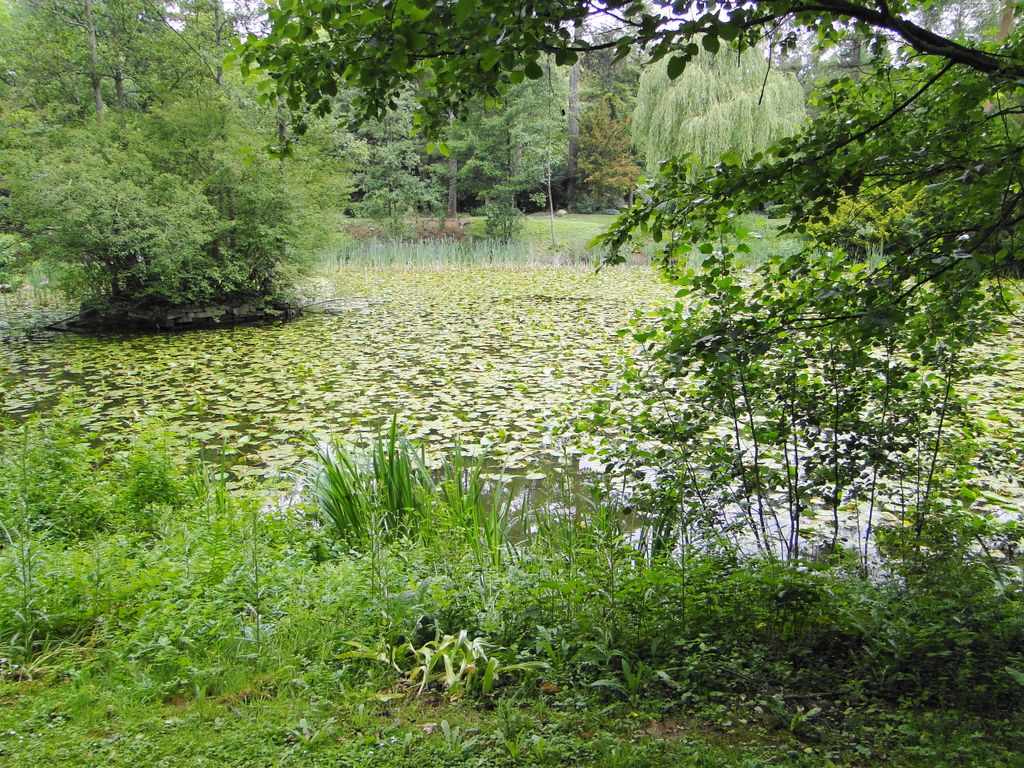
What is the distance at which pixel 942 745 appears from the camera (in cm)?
172

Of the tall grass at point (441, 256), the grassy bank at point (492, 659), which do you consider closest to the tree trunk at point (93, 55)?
the tall grass at point (441, 256)

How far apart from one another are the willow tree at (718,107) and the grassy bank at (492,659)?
46.1 ft

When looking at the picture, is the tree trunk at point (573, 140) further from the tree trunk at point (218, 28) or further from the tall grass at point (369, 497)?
the tall grass at point (369, 497)

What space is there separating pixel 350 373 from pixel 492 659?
6.26 m

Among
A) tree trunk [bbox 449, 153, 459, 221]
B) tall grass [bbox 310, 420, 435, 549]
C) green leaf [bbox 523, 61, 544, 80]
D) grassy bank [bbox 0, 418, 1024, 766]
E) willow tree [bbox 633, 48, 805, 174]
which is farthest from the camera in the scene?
tree trunk [bbox 449, 153, 459, 221]

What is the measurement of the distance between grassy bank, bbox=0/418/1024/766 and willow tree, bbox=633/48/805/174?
14.0m

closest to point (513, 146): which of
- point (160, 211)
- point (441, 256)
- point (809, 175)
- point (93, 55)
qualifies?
point (441, 256)

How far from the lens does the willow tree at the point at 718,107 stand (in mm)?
15250

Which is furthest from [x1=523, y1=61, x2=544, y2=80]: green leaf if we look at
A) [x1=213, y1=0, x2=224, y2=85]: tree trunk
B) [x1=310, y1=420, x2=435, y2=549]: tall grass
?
[x1=213, y1=0, x2=224, y2=85]: tree trunk

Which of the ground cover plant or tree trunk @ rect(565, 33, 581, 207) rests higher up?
tree trunk @ rect(565, 33, 581, 207)

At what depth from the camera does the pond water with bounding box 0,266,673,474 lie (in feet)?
19.7

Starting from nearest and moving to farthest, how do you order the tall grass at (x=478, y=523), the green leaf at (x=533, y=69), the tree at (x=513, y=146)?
→ the green leaf at (x=533, y=69) → the tall grass at (x=478, y=523) → the tree at (x=513, y=146)

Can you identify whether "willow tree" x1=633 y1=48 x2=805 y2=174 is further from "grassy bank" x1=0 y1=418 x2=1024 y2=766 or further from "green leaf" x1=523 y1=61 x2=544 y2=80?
"green leaf" x1=523 y1=61 x2=544 y2=80

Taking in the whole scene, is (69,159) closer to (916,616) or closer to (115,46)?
(115,46)
